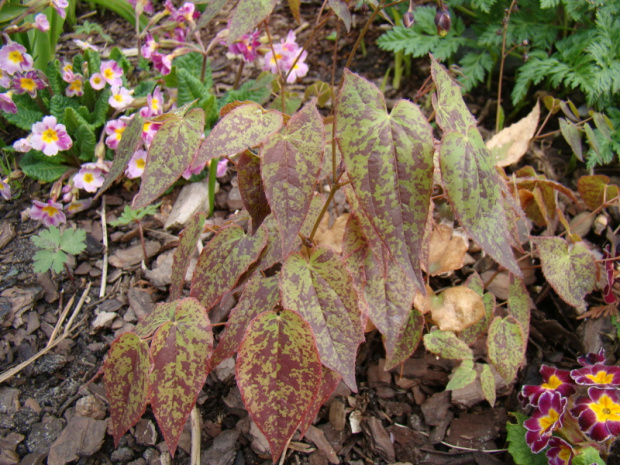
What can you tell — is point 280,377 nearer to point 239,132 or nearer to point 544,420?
point 239,132

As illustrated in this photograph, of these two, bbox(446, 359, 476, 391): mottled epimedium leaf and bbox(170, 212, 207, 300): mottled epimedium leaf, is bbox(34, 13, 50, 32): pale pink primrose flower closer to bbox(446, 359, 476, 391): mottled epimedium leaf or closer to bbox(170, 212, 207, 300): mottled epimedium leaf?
bbox(170, 212, 207, 300): mottled epimedium leaf

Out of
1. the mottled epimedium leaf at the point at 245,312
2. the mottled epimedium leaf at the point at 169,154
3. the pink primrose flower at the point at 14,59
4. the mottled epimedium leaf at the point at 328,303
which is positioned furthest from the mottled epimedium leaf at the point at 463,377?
the pink primrose flower at the point at 14,59

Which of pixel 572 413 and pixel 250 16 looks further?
pixel 572 413

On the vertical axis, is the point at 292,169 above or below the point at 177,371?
above

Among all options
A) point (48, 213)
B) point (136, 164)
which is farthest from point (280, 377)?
point (48, 213)

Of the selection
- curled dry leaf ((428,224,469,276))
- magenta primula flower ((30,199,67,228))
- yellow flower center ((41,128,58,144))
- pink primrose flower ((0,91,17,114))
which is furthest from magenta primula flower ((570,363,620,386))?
pink primrose flower ((0,91,17,114))

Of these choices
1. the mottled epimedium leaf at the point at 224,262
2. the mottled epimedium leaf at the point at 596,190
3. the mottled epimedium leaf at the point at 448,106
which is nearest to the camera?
Answer: the mottled epimedium leaf at the point at 448,106

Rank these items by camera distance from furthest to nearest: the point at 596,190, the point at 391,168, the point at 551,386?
the point at 596,190, the point at 551,386, the point at 391,168

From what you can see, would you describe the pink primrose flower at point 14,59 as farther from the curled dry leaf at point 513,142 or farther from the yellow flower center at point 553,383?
the yellow flower center at point 553,383
